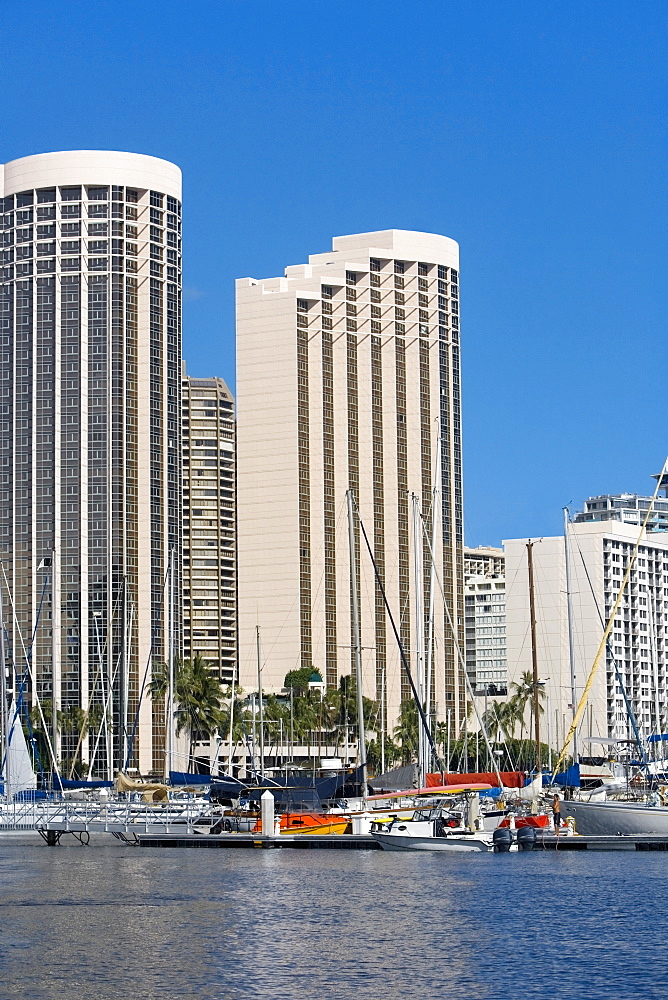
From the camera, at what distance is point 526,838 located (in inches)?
3627

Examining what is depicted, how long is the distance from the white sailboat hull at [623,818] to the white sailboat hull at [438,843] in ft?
24.5

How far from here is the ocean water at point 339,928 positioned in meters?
44.8

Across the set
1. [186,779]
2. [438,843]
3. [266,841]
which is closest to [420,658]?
[186,779]

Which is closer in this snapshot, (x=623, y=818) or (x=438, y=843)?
(x=438, y=843)

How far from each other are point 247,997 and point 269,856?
166 ft

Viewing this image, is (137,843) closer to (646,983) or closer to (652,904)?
(652,904)

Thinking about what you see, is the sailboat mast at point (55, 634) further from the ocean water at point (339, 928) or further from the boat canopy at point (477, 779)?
the ocean water at point (339, 928)

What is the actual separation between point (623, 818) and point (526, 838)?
21.1ft

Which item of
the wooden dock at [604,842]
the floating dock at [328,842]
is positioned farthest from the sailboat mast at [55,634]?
the wooden dock at [604,842]

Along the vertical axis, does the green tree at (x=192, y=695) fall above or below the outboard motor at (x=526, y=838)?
above

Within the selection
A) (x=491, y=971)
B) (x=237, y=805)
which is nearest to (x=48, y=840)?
(x=237, y=805)

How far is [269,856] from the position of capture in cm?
9275

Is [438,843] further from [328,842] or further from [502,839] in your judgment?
[328,842]

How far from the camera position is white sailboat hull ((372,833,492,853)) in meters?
90.7
